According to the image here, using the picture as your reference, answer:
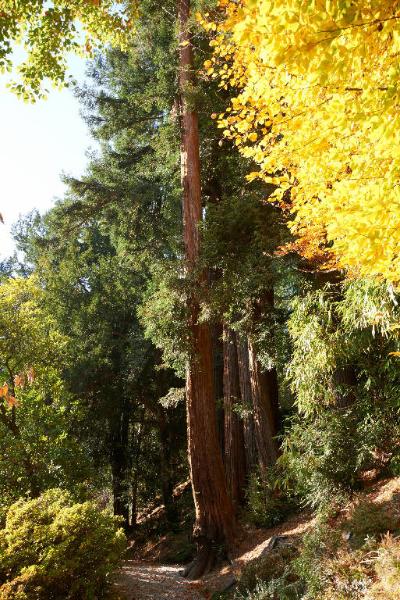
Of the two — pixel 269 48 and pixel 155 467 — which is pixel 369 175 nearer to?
pixel 269 48

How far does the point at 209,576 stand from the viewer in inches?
280

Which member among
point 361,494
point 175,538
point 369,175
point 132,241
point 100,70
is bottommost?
point 175,538

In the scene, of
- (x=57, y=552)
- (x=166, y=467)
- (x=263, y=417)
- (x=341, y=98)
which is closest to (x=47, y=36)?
(x=341, y=98)

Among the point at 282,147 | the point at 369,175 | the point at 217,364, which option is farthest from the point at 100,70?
the point at 369,175

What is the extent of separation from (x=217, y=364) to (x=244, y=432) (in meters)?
3.11

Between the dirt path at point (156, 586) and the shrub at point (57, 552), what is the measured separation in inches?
29.7

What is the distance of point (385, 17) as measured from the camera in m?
1.90

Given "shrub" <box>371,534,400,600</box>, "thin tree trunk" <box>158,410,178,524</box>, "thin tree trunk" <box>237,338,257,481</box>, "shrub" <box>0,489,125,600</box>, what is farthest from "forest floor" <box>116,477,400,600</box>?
Answer: "thin tree trunk" <box>158,410,178,524</box>

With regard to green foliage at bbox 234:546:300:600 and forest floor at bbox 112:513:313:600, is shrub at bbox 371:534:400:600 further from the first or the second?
forest floor at bbox 112:513:313:600

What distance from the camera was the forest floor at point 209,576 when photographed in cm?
643

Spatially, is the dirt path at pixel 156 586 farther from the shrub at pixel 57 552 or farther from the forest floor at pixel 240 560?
the shrub at pixel 57 552

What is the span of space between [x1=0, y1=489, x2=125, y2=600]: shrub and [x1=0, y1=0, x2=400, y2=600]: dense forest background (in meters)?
0.02

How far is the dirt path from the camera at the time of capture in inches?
251

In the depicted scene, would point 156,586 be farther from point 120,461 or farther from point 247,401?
point 120,461
